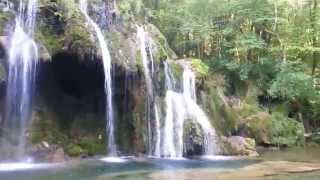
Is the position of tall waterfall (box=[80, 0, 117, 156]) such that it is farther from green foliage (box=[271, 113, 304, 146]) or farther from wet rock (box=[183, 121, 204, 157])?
green foliage (box=[271, 113, 304, 146])

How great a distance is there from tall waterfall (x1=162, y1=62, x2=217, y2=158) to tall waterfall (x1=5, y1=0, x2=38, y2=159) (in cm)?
537

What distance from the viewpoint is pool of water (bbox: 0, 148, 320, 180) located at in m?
12.3

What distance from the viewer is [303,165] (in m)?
14.9

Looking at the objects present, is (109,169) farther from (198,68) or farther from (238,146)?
(198,68)

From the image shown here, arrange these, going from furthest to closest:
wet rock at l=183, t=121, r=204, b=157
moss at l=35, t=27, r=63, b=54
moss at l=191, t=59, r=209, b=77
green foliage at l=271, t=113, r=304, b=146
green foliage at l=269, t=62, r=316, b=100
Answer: green foliage at l=269, t=62, r=316, b=100 → green foliage at l=271, t=113, r=304, b=146 → moss at l=191, t=59, r=209, b=77 → wet rock at l=183, t=121, r=204, b=157 → moss at l=35, t=27, r=63, b=54

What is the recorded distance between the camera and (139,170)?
45.9 feet

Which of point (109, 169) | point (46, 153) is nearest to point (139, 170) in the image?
point (109, 169)

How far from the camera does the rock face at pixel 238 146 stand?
64.7 ft

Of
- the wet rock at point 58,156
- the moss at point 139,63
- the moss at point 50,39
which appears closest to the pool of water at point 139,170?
the wet rock at point 58,156

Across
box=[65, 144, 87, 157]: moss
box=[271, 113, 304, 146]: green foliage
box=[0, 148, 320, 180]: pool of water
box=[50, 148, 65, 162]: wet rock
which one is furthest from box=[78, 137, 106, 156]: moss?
box=[271, 113, 304, 146]: green foliage

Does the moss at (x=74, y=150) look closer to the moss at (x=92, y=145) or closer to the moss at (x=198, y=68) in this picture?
the moss at (x=92, y=145)

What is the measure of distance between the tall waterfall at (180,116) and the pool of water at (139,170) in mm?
1511

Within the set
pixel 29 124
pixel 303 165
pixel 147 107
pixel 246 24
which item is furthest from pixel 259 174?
pixel 246 24

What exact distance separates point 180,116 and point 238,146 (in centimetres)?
268
